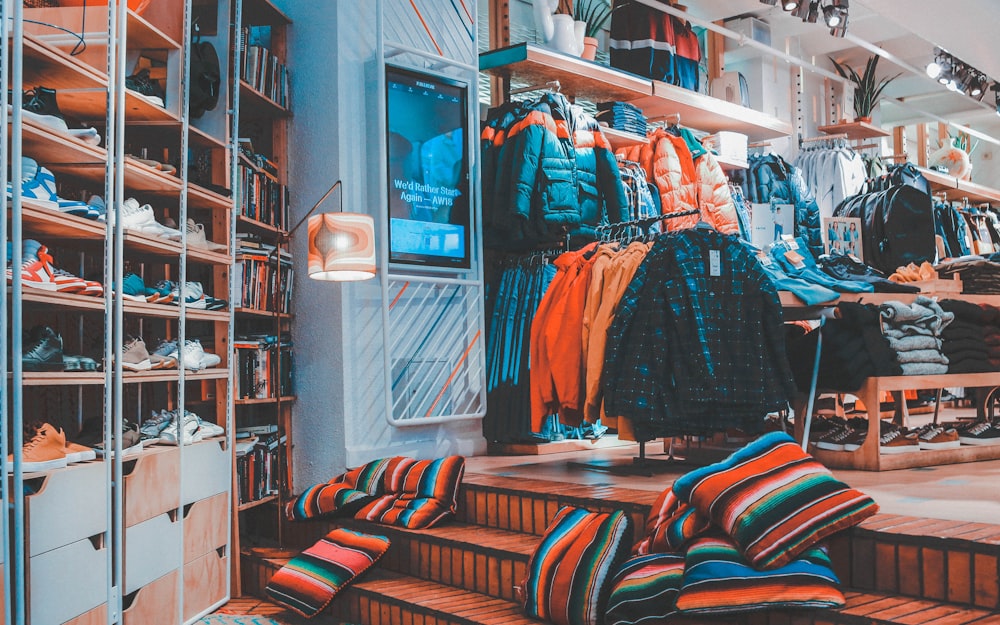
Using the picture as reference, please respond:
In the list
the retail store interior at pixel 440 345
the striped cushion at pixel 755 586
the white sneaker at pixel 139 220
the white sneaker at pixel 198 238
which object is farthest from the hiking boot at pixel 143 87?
the striped cushion at pixel 755 586

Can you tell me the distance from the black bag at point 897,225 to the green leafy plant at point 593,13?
266cm

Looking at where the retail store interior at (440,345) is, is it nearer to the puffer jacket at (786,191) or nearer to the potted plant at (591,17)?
the potted plant at (591,17)

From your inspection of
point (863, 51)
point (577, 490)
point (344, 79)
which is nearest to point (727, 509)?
point (577, 490)

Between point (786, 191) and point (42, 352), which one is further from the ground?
point (786, 191)

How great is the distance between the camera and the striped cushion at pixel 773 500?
8.44ft

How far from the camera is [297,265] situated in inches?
186

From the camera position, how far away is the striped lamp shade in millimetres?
3812

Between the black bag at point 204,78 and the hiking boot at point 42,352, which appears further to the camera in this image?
the black bag at point 204,78

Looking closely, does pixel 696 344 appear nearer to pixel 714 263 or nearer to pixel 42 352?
pixel 714 263

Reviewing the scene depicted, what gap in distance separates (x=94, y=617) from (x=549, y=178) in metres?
3.14

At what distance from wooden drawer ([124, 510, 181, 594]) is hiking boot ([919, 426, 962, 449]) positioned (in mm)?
3280

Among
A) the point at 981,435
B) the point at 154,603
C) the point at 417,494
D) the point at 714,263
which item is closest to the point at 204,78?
the point at 417,494

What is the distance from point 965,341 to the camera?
14.6ft

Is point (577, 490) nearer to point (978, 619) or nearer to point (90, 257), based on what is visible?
point (978, 619)
